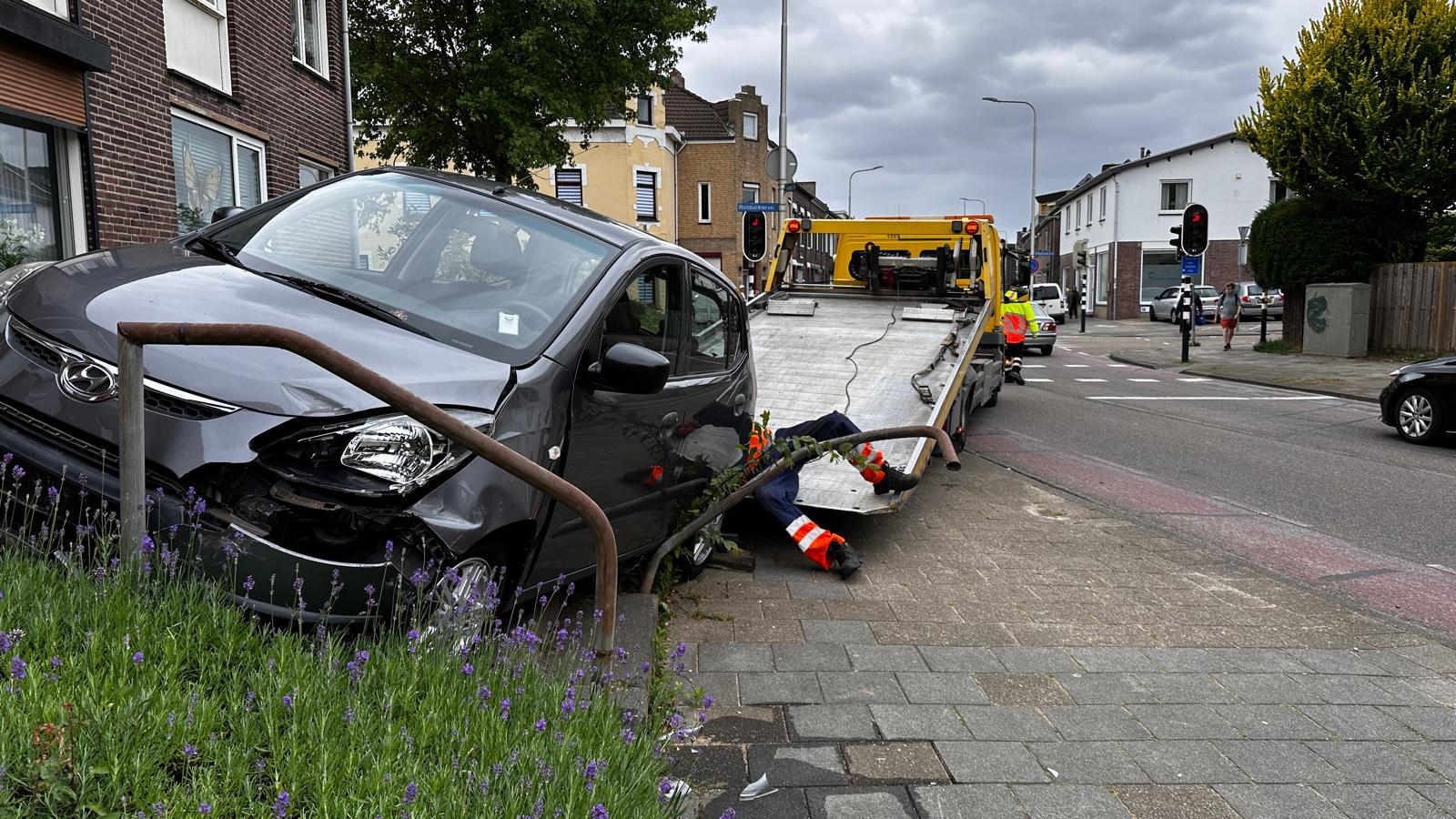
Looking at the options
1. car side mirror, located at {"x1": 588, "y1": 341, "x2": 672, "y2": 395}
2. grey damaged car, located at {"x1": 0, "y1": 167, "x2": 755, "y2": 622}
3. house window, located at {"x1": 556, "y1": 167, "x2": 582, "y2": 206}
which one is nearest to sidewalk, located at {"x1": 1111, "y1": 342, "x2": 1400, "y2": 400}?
grey damaged car, located at {"x1": 0, "y1": 167, "x2": 755, "y2": 622}

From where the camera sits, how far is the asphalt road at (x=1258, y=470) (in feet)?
23.2

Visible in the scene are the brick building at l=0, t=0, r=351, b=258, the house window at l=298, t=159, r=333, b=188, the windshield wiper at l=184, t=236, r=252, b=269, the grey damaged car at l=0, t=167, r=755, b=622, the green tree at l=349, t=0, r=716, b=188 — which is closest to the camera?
the grey damaged car at l=0, t=167, r=755, b=622

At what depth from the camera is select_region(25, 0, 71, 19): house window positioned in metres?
8.69

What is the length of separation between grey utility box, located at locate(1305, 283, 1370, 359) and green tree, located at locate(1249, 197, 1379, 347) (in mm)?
583

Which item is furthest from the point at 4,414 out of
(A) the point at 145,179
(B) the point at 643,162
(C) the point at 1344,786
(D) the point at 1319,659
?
(B) the point at 643,162

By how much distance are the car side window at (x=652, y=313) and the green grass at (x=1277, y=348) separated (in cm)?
2443

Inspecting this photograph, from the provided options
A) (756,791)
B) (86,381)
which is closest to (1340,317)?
(756,791)

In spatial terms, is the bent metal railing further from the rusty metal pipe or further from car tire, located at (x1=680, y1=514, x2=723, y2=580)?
car tire, located at (x1=680, y1=514, x2=723, y2=580)

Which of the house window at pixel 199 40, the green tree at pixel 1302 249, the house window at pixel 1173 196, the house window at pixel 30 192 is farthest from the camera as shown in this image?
the house window at pixel 1173 196

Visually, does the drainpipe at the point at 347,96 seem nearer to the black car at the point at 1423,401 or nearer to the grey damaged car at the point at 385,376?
the grey damaged car at the point at 385,376

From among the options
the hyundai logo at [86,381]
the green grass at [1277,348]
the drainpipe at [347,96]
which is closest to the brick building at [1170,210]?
the green grass at [1277,348]

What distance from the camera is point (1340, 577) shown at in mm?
6340

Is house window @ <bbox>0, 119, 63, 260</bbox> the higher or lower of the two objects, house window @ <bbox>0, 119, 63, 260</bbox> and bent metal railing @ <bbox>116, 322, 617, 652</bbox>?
the higher

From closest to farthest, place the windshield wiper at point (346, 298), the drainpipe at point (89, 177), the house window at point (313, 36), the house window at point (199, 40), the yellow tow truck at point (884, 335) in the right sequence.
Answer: the windshield wiper at point (346, 298), the yellow tow truck at point (884, 335), the drainpipe at point (89, 177), the house window at point (199, 40), the house window at point (313, 36)
